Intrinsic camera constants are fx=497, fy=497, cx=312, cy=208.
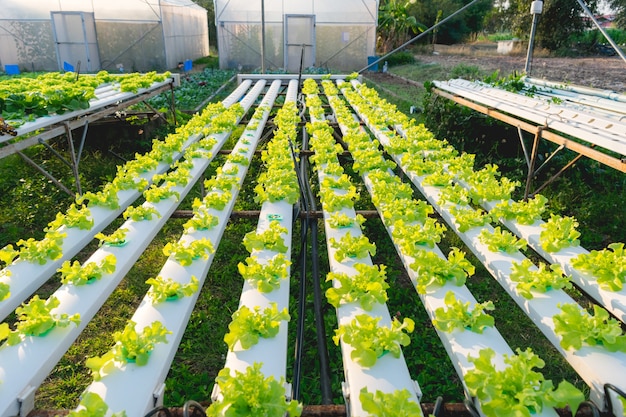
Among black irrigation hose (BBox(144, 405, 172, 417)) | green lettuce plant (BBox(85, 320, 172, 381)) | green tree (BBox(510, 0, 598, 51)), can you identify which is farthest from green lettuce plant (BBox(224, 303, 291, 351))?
green tree (BBox(510, 0, 598, 51))

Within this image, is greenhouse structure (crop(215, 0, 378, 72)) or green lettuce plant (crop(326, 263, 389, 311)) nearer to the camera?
green lettuce plant (crop(326, 263, 389, 311))

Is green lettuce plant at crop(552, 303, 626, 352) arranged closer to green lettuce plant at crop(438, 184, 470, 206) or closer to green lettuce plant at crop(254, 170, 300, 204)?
green lettuce plant at crop(438, 184, 470, 206)

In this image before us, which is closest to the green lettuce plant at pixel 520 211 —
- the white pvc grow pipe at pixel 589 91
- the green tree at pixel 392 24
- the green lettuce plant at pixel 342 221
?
the green lettuce plant at pixel 342 221

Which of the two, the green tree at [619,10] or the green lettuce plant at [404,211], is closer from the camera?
the green lettuce plant at [404,211]

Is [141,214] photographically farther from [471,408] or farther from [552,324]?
[552,324]

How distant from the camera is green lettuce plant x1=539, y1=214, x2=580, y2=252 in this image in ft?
12.9

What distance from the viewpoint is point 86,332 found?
179 inches

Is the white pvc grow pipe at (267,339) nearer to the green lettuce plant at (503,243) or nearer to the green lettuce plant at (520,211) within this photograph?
the green lettuce plant at (503,243)

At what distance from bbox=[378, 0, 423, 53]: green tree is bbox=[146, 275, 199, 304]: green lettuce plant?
29.2 meters

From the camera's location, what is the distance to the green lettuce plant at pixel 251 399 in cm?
229

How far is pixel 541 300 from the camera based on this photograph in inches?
129

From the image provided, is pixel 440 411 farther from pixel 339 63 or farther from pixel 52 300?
pixel 339 63

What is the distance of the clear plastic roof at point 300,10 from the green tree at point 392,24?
8513 millimetres

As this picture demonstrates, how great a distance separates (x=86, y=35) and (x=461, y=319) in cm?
2207
